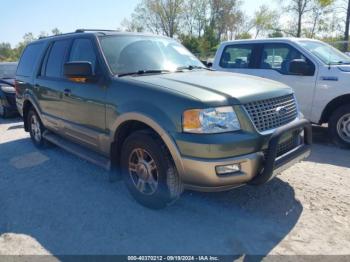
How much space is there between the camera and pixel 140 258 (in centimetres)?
278

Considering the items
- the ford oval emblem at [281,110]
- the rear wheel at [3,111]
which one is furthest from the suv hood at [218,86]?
the rear wheel at [3,111]

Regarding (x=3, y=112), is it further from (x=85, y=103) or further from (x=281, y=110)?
(x=281, y=110)

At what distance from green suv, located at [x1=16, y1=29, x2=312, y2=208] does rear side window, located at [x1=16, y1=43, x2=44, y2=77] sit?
83cm

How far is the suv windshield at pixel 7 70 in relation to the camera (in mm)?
10664

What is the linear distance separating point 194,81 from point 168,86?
1.20ft

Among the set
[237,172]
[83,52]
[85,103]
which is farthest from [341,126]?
[83,52]

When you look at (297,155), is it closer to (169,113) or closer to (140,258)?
(169,113)

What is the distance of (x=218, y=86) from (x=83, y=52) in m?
2.01

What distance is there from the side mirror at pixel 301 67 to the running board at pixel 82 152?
3751 mm

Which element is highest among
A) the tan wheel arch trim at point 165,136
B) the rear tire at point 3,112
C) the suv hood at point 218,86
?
the suv hood at point 218,86

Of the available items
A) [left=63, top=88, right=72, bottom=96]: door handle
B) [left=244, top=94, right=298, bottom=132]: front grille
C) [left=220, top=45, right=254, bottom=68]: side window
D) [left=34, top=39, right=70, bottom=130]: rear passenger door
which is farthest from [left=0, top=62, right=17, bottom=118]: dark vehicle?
[left=244, top=94, right=298, bottom=132]: front grille

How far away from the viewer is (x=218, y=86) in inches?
129

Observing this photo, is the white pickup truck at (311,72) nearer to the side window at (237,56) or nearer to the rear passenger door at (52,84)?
the side window at (237,56)

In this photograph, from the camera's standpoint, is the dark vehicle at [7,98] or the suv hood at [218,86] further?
the dark vehicle at [7,98]
